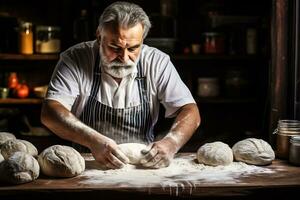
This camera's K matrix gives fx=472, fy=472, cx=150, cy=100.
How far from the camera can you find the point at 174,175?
7.01 ft

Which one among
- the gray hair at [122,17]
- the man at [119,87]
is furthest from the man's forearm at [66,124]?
the gray hair at [122,17]

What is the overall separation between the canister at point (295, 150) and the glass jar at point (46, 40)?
90.2 inches

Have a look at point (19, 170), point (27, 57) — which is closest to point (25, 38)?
point (27, 57)

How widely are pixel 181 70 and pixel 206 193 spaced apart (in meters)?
2.44

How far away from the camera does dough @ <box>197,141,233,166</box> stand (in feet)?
7.56

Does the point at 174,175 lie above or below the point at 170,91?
below

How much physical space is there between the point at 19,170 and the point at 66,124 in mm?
513

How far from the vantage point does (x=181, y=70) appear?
4.29 m

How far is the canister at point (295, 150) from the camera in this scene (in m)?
2.30

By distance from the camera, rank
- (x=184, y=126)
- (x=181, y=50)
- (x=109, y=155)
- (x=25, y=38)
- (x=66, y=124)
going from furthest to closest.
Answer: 1. (x=181, y=50)
2. (x=25, y=38)
3. (x=184, y=126)
4. (x=66, y=124)
5. (x=109, y=155)

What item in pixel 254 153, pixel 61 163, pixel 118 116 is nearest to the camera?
pixel 61 163

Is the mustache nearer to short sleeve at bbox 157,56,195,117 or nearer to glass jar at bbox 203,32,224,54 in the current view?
short sleeve at bbox 157,56,195,117

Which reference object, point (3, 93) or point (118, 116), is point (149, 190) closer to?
point (118, 116)

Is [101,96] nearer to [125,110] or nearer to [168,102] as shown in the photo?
[125,110]
